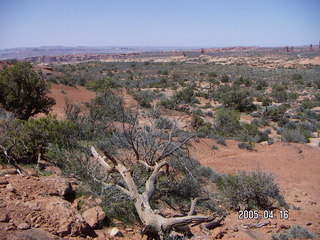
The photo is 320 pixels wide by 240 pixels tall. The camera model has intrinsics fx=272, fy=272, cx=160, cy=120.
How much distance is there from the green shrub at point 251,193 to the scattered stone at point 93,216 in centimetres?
373

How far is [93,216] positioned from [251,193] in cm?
419

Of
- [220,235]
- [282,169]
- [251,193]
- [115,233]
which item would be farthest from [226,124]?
[115,233]

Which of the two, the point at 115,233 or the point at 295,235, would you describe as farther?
the point at 295,235

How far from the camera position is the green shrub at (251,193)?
6824 mm

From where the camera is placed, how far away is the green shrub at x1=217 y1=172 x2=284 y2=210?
6824 millimetres

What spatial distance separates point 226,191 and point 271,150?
6087 mm

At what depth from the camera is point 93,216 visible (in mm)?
4371

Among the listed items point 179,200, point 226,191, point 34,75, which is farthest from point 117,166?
point 34,75

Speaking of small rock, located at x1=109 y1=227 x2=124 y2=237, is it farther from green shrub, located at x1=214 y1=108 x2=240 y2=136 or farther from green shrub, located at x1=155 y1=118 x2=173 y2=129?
green shrub, located at x1=214 y1=108 x2=240 y2=136

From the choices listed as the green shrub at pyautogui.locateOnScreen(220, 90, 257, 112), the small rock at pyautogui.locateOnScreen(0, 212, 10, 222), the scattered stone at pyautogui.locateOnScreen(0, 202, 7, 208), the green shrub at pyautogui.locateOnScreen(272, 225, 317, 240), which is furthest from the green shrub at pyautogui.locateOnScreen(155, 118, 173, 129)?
the green shrub at pyautogui.locateOnScreen(220, 90, 257, 112)

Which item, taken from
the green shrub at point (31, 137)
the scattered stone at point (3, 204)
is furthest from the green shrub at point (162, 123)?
the scattered stone at point (3, 204)

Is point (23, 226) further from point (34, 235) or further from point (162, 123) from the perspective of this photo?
point (162, 123)

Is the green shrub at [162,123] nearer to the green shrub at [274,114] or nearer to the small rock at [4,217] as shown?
the small rock at [4,217]

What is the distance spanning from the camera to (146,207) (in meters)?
4.68
